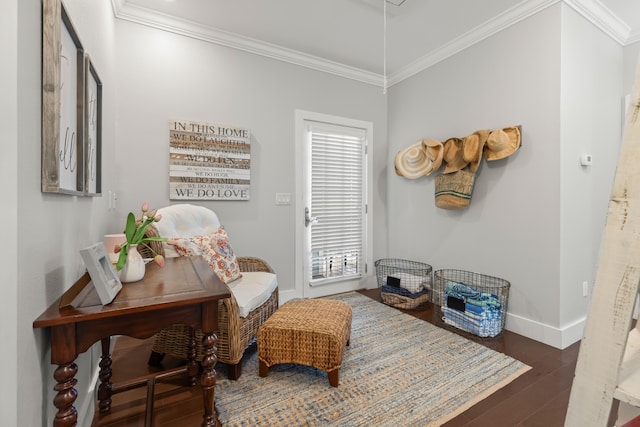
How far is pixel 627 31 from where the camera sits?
2.63m

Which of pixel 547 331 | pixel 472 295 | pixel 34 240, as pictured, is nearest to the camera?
pixel 34 240

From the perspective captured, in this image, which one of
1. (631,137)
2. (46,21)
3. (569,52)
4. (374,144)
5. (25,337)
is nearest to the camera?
(631,137)

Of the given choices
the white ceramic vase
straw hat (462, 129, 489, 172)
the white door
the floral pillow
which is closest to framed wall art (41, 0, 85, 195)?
the white ceramic vase

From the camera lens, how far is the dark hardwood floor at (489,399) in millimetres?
1489

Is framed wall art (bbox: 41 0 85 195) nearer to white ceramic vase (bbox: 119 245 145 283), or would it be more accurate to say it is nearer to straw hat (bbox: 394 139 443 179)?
white ceramic vase (bbox: 119 245 145 283)

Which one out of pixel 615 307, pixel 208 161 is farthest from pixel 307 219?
pixel 615 307

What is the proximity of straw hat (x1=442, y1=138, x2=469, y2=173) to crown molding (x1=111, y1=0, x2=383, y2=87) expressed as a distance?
1421 millimetres

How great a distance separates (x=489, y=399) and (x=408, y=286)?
139 centimetres

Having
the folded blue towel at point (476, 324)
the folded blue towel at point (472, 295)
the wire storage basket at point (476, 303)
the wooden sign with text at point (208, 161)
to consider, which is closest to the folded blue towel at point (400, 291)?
the wire storage basket at point (476, 303)

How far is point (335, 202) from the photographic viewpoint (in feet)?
11.4

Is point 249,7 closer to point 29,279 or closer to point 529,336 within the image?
point 29,279

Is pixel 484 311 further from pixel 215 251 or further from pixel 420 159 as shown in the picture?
pixel 215 251

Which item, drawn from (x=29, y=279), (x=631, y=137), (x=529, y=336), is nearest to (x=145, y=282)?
(x=29, y=279)

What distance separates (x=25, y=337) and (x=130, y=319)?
27cm
